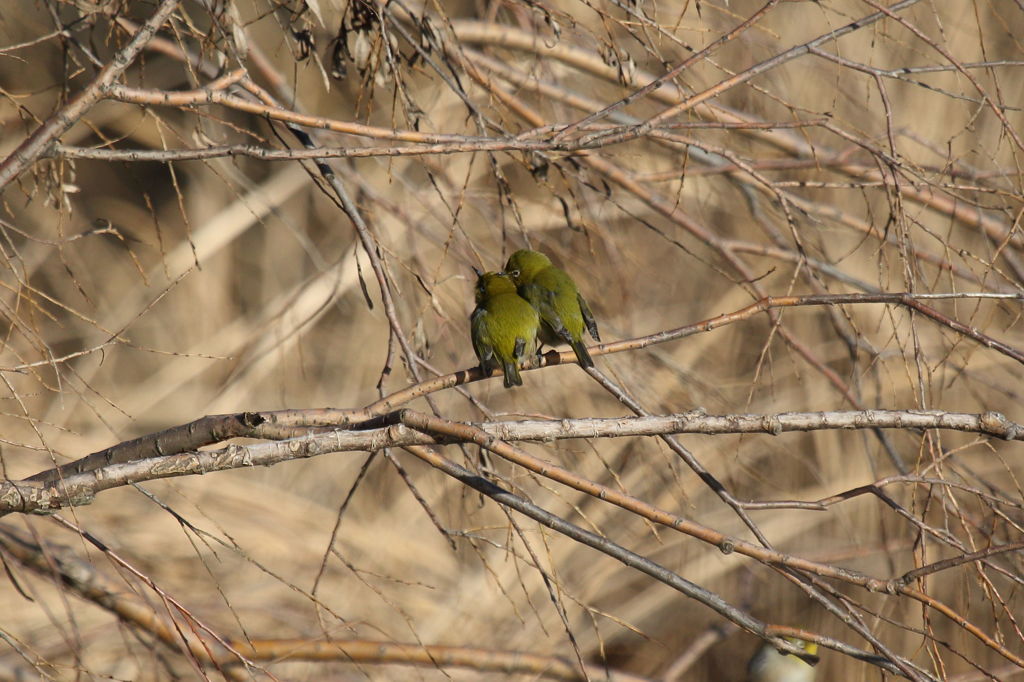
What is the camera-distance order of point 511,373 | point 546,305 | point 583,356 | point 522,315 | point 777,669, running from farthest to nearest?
point 777,669, point 546,305, point 522,315, point 511,373, point 583,356

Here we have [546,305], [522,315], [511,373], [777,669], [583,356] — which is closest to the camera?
[583,356]

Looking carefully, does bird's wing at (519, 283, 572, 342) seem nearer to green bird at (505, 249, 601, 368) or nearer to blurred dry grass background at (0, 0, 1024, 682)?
green bird at (505, 249, 601, 368)

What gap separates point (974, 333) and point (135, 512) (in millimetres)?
3620

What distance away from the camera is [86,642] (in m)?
3.64

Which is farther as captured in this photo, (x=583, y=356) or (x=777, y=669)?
(x=777, y=669)

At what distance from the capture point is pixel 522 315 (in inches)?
136

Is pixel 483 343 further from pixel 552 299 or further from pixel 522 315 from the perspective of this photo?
pixel 552 299

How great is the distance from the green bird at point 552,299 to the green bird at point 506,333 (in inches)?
2.4

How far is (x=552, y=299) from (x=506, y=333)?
0.31 metres

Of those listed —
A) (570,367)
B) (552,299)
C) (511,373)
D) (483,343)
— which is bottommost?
(511,373)

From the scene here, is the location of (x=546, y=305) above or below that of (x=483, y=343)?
above

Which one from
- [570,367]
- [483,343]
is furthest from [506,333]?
[570,367]

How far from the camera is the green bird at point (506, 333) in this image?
3.34 meters

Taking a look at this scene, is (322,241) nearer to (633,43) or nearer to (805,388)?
(633,43)
